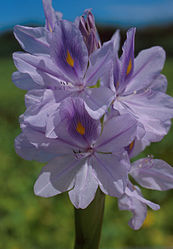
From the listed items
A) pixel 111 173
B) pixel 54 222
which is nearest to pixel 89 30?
pixel 111 173

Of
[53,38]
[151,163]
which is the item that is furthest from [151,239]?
[53,38]

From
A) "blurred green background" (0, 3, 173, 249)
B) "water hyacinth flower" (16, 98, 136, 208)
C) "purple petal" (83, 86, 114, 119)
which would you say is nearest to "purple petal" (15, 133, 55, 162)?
"water hyacinth flower" (16, 98, 136, 208)

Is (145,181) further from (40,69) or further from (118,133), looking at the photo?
(40,69)

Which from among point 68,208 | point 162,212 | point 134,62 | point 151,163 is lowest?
point 162,212

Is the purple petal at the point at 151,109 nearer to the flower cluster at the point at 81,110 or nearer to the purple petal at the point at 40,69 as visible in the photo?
the flower cluster at the point at 81,110

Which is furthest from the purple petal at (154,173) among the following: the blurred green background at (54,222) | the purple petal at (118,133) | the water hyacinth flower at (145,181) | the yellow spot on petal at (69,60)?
the blurred green background at (54,222)

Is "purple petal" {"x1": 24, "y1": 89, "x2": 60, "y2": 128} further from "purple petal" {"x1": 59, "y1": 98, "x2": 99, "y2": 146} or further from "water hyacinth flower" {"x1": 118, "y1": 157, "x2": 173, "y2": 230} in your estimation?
"water hyacinth flower" {"x1": 118, "y1": 157, "x2": 173, "y2": 230}

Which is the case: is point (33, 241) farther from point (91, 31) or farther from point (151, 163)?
point (91, 31)
